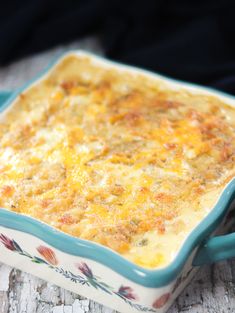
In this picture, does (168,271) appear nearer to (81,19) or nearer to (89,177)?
(89,177)

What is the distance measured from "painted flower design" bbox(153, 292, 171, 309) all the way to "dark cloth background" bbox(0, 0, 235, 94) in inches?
44.9

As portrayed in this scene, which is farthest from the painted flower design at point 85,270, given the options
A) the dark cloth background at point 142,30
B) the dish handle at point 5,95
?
the dark cloth background at point 142,30

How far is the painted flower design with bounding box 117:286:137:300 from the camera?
158 cm

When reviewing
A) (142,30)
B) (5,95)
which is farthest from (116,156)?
(142,30)

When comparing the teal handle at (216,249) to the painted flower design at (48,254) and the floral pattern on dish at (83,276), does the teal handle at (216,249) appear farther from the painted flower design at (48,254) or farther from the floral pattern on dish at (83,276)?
the painted flower design at (48,254)

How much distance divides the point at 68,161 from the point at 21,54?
3.48ft

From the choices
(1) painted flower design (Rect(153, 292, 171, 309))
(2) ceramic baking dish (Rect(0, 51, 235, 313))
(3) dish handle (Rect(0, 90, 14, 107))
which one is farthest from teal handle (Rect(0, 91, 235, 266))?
(3) dish handle (Rect(0, 90, 14, 107))

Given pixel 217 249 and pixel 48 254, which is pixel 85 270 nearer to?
pixel 48 254

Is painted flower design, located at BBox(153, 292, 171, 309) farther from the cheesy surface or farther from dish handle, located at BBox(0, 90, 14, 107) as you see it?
dish handle, located at BBox(0, 90, 14, 107)

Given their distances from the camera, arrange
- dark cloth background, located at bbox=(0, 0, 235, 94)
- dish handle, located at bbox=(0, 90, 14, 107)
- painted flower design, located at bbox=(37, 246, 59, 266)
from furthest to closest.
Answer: dark cloth background, located at bbox=(0, 0, 235, 94) → dish handle, located at bbox=(0, 90, 14, 107) → painted flower design, located at bbox=(37, 246, 59, 266)

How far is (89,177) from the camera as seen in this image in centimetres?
182

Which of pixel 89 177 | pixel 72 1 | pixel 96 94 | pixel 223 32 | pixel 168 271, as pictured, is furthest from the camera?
pixel 72 1

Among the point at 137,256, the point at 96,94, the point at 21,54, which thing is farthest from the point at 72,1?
the point at 137,256

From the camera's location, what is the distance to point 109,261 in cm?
155
